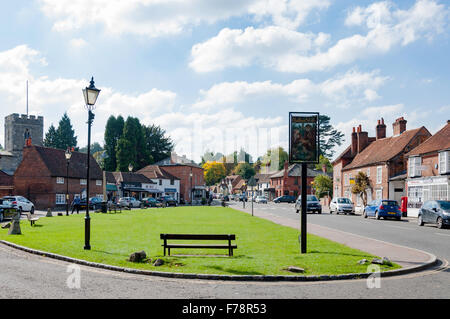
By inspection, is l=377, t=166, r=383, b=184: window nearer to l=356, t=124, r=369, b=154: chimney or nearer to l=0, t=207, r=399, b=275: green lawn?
l=356, t=124, r=369, b=154: chimney

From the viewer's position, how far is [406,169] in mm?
43062

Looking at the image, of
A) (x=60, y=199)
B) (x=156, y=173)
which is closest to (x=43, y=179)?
(x=60, y=199)

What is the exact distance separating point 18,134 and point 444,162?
272 feet

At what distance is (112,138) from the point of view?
9444cm

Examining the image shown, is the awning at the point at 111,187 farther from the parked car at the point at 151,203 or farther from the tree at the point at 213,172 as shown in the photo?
Answer: the tree at the point at 213,172

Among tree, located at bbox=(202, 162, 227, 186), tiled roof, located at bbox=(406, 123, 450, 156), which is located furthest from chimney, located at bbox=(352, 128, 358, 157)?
tree, located at bbox=(202, 162, 227, 186)

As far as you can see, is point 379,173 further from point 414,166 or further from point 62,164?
point 62,164

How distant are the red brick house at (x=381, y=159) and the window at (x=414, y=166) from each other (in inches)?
80.5

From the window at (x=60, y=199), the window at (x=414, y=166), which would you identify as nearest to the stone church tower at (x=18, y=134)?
the window at (x=60, y=199)

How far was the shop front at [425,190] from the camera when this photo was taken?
110ft

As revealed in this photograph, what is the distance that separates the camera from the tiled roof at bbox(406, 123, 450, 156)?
34.5 meters

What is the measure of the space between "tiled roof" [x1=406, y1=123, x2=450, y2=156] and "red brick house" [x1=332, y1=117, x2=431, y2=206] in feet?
11.5

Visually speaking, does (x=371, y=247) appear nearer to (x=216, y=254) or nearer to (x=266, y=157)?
(x=216, y=254)
